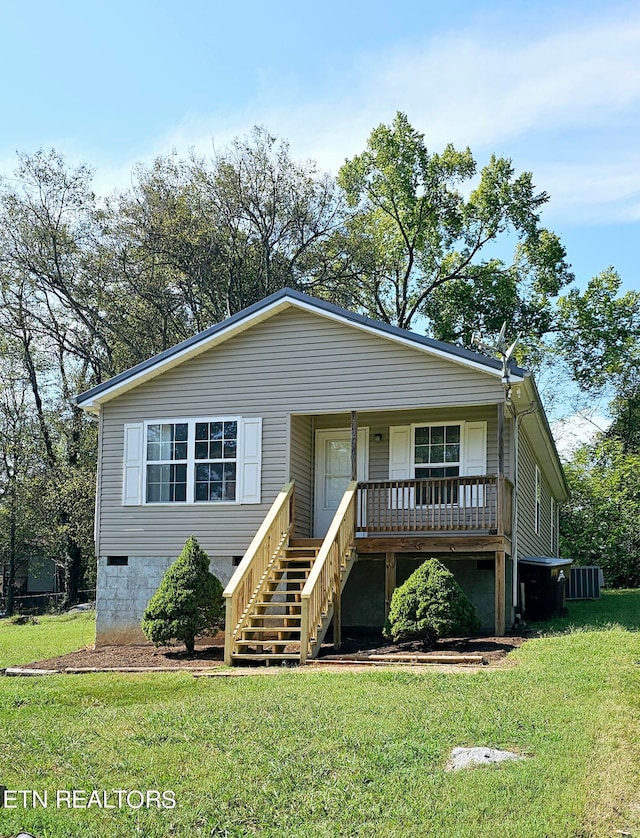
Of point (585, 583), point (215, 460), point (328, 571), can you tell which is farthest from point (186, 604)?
point (585, 583)

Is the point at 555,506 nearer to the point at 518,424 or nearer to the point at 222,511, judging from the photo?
the point at 518,424

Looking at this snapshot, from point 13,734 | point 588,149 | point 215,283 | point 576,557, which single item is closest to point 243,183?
point 215,283

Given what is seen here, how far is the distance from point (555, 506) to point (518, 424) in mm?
11807

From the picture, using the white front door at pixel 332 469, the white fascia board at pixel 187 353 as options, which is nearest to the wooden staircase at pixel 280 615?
the white front door at pixel 332 469

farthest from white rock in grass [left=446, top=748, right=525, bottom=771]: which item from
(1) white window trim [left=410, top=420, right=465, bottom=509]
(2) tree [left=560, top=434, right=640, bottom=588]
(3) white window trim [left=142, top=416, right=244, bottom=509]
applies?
(2) tree [left=560, top=434, right=640, bottom=588]

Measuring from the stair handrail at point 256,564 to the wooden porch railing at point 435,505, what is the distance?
1193 millimetres

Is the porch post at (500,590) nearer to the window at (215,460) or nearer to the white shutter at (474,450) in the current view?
the white shutter at (474,450)

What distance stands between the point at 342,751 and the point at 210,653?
733cm

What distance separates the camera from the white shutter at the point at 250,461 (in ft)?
51.1

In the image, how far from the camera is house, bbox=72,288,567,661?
47.2ft

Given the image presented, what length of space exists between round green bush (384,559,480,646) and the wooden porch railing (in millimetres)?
1801

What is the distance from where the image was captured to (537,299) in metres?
31.8

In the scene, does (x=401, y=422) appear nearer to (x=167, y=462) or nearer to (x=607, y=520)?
(x=167, y=462)

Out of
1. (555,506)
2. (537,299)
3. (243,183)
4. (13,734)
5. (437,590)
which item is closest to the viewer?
(13,734)
